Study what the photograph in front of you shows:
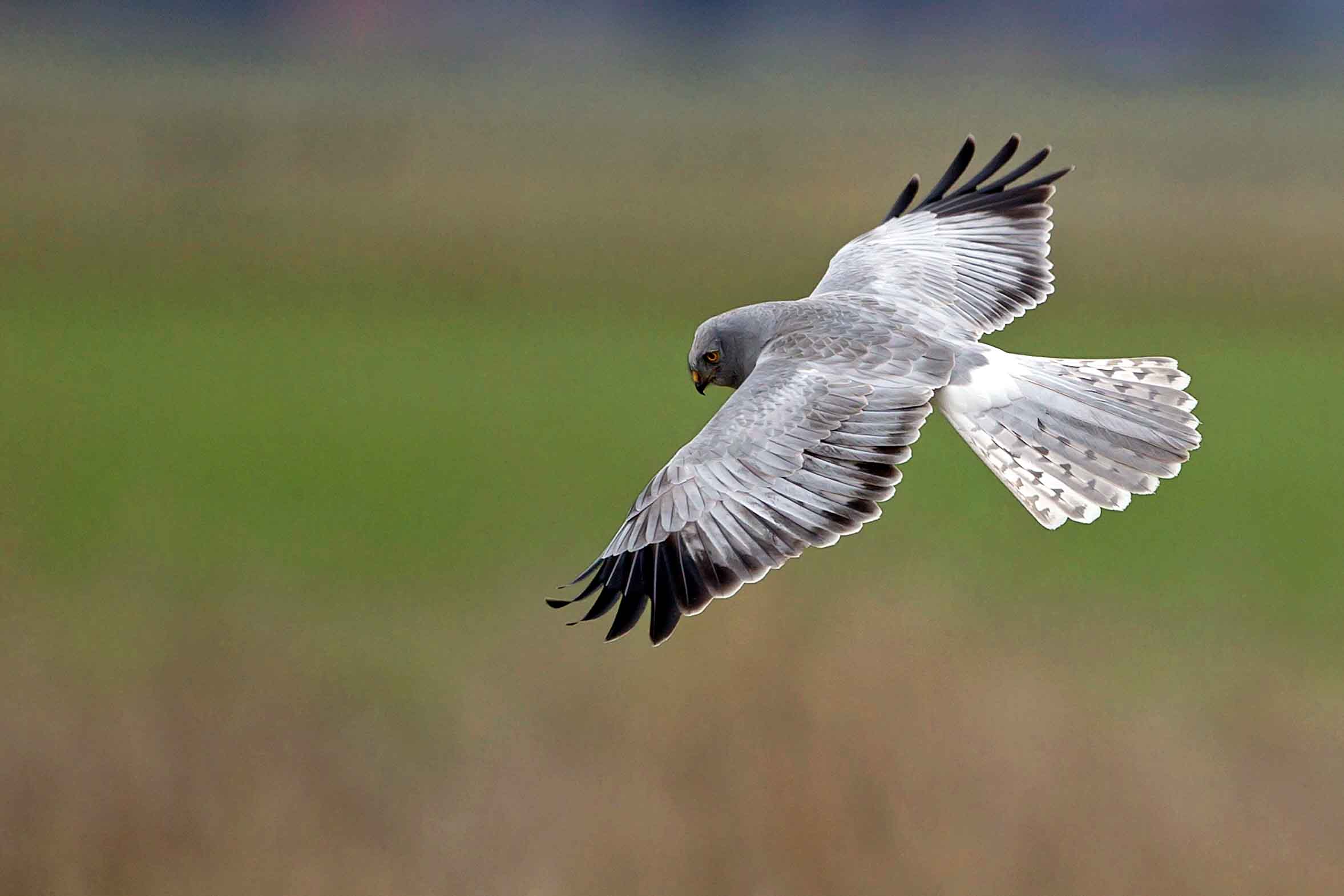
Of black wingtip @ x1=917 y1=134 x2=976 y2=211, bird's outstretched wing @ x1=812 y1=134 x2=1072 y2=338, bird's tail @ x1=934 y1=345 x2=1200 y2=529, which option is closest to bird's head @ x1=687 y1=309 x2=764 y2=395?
bird's tail @ x1=934 y1=345 x2=1200 y2=529

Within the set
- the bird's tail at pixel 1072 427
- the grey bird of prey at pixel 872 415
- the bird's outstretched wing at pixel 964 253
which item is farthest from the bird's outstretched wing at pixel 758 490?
the bird's outstretched wing at pixel 964 253

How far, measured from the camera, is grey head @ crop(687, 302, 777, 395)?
5.59m

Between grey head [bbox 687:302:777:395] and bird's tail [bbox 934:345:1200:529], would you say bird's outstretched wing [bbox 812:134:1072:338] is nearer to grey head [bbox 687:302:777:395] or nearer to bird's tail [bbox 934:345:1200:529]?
bird's tail [bbox 934:345:1200:529]

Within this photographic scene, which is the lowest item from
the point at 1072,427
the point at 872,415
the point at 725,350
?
the point at 1072,427

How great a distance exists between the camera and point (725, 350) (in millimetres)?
5688

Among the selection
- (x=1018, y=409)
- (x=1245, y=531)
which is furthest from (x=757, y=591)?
(x=1245, y=531)

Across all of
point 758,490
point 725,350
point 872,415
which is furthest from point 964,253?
point 758,490

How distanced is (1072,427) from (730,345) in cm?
121

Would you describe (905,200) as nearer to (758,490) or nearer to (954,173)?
(954,173)

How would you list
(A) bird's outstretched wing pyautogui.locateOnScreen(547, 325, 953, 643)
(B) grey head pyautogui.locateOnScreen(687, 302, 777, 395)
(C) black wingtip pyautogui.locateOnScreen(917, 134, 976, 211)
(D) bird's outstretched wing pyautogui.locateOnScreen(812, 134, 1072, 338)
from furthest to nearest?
1. (C) black wingtip pyautogui.locateOnScreen(917, 134, 976, 211)
2. (D) bird's outstretched wing pyautogui.locateOnScreen(812, 134, 1072, 338)
3. (B) grey head pyautogui.locateOnScreen(687, 302, 777, 395)
4. (A) bird's outstretched wing pyautogui.locateOnScreen(547, 325, 953, 643)

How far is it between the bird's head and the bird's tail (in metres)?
0.67

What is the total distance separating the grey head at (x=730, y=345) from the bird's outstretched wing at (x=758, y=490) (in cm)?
41

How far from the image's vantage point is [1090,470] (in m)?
5.45

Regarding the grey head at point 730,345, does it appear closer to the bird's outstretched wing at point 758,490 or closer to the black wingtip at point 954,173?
the bird's outstretched wing at point 758,490
